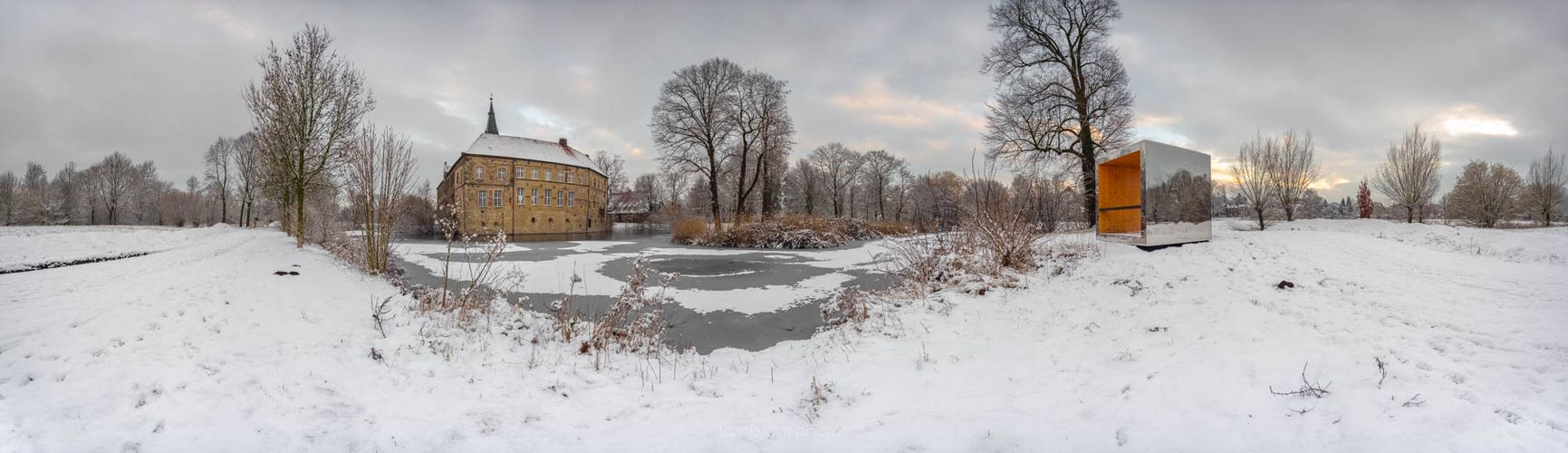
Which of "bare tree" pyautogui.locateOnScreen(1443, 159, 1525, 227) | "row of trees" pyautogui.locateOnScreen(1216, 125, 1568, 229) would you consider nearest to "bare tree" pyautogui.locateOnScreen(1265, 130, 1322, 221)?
"row of trees" pyautogui.locateOnScreen(1216, 125, 1568, 229)

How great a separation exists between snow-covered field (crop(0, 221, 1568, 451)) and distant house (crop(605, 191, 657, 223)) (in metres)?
60.6

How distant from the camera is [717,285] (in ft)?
31.4

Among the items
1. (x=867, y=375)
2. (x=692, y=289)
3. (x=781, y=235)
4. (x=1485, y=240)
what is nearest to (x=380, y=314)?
(x=692, y=289)

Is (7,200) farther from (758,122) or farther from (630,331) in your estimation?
(630,331)

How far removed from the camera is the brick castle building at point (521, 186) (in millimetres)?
Answer: 41812

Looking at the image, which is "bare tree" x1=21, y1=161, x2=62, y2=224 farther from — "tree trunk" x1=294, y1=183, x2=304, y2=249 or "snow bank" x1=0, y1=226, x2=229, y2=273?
"tree trunk" x1=294, y1=183, x2=304, y2=249

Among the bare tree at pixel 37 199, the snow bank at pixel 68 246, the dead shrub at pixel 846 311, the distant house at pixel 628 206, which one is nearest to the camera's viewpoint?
the dead shrub at pixel 846 311

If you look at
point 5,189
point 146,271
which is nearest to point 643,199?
point 5,189

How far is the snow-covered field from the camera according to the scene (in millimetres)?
2803

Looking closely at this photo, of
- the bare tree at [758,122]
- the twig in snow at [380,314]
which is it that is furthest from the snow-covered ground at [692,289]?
the bare tree at [758,122]

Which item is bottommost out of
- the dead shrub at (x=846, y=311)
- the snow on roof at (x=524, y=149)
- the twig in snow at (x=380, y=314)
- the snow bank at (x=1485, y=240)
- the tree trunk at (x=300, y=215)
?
the dead shrub at (x=846, y=311)

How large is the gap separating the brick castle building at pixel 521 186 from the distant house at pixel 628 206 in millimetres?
14054

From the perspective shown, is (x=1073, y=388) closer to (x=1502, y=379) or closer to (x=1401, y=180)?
(x=1502, y=379)

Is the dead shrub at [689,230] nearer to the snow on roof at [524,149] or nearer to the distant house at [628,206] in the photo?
the snow on roof at [524,149]
